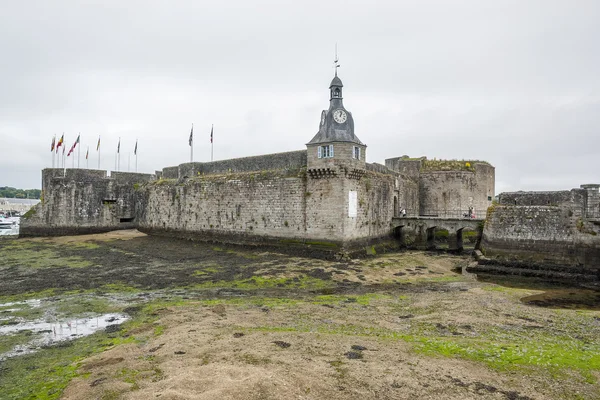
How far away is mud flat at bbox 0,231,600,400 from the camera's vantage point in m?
5.84

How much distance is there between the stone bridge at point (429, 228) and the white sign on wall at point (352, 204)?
224 inches

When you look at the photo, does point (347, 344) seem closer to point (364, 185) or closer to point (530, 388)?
point (530, 388)

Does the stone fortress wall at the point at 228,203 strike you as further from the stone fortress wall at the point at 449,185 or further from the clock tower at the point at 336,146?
the stone fortress wall at the point at 449,185

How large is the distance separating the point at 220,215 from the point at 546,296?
18727mm

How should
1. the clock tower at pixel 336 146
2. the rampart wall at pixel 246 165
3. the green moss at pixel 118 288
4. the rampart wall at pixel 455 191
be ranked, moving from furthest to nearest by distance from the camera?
the rampart wall at pixel 455 191 < the rampart wall at pixel 246 165 < the clock tower at pixel 336 146 < the green moss at pixel 118 288

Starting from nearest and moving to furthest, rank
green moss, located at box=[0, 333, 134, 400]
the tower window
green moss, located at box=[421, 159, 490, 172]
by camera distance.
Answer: green moss, located at box=[0, 333, 134, 400], the tower window, green moss, located at box=[421, 159, 490, 172]

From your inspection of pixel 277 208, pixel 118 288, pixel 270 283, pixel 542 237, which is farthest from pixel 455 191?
pixel 118 288

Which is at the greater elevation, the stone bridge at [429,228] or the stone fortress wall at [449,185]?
the stone fortress wall at [449,185]

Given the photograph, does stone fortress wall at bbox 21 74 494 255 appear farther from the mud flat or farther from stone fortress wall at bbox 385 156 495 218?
the mud flat

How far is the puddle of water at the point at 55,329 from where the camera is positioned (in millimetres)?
7859

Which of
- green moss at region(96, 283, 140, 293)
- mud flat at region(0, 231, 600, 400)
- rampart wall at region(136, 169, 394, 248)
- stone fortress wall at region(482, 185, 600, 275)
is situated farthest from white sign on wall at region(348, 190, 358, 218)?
green moss at region(96, 283, 140, 293)

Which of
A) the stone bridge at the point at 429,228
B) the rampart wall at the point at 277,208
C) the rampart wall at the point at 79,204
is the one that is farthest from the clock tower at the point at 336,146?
the rampart wall at the point at 79,204

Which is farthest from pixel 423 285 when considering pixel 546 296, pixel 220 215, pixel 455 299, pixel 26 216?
pixel 26 216

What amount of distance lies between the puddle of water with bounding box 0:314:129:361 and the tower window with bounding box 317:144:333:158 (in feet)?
42.8
